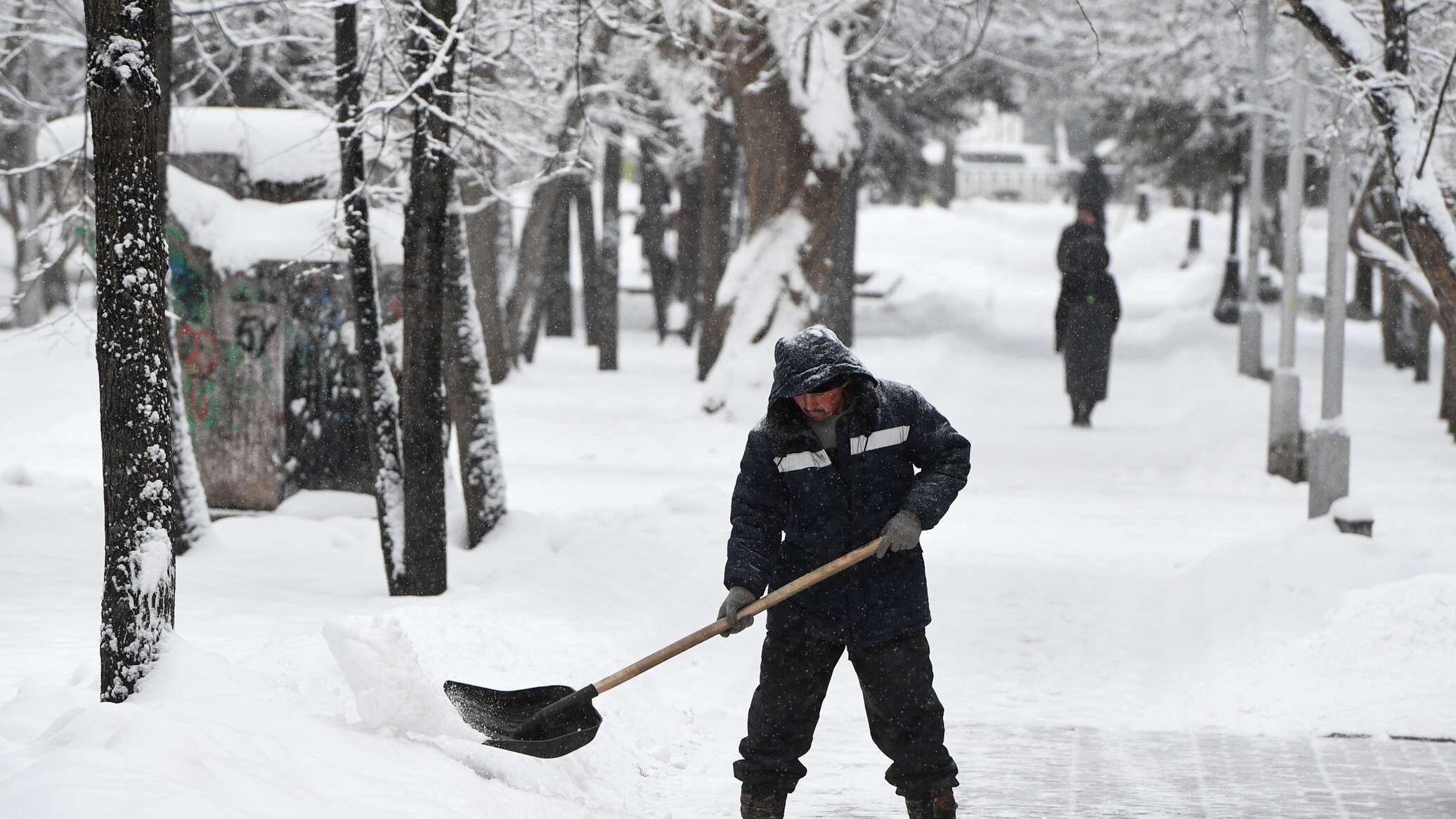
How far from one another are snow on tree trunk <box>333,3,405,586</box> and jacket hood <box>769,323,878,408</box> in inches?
158

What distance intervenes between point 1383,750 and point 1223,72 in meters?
18.3

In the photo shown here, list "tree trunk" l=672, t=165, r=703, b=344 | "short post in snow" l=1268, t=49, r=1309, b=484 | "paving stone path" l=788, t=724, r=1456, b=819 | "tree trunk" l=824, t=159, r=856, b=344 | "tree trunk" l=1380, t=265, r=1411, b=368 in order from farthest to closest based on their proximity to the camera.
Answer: "tree trunk" l=672, t=165, r=703, b=344, "tree trunk" l=1380, t=265, r=1411, b=368, "tree trunk" l=824, t=159, r=856, b=344, "short post in snow" l=1268, t=49, r=1309, b=484, "paving stone path" l=788, t=724, r=1456, b=819

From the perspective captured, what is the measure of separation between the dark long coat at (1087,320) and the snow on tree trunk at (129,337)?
1227cm

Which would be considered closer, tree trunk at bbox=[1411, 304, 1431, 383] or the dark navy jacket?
the dark navy jacket

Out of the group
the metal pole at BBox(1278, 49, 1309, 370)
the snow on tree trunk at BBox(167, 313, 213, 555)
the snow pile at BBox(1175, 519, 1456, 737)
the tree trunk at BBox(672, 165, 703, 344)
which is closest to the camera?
the snow pile at BBox(1175, 519, 1456, 737)

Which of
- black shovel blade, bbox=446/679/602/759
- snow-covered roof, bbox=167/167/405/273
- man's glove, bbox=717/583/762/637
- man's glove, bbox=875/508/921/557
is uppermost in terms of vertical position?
snow-covered roof, bbox=167/167/405/273

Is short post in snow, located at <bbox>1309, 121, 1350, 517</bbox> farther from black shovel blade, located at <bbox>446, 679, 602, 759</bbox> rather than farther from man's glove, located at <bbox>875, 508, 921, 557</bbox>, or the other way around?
black shovel blade, located at <bbox>446, 679, 602, 759</bbox>

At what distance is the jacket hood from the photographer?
4590mm

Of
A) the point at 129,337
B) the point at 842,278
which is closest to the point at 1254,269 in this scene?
the point at 842,278

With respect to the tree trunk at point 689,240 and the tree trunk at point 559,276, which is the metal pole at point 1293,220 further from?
the tree trunk at point 689,240

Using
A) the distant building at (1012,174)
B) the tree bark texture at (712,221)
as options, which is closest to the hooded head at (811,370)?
the tree bark texture at (712,221)

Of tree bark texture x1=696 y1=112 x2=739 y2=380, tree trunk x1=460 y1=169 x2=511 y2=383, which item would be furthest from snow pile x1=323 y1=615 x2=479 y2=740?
tree bark texture x1=696 y1=112 x2=739 y2=380

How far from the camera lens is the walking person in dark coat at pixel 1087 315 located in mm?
16234

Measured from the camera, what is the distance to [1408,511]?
11.6m
